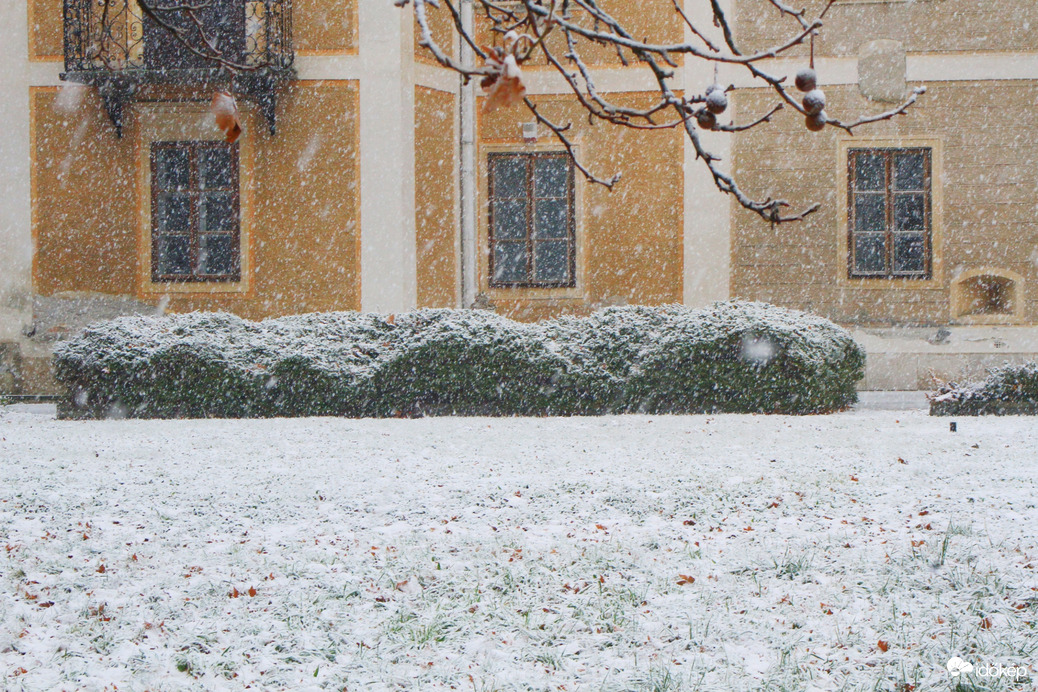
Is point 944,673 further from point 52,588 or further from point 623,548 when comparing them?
point 52,588

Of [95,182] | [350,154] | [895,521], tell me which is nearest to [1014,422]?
[895,521]

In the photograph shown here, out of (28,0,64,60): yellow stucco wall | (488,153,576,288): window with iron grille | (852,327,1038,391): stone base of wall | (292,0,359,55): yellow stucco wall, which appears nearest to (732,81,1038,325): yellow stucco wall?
(852,327,1038,391): stone base of wall

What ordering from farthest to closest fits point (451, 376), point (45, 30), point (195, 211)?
point (195, 211) < point (45, 30) < point (451, 376)

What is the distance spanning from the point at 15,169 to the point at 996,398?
449 inches

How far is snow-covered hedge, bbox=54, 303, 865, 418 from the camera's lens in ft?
30.0

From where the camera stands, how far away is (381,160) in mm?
11000

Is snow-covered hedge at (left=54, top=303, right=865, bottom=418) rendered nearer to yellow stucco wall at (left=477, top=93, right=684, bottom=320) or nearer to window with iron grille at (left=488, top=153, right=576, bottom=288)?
yellow stucco wall at (left=477, top=93, right=684, bottom=320)

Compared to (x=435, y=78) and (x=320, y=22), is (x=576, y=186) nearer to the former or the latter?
(x=435, y=78)

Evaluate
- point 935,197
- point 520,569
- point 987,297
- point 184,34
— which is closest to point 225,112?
point 520,569

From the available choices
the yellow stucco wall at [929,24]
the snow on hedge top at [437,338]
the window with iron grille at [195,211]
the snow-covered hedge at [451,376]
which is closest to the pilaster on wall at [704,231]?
the yellow stucco wall at [929,24]

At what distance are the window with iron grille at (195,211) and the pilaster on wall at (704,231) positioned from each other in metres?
5.65

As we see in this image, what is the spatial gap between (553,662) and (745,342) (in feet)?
21.7

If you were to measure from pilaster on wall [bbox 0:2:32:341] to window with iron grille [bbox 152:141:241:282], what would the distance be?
4.97 ft

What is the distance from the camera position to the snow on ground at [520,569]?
302cm
